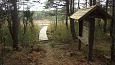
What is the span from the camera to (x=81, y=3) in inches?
992

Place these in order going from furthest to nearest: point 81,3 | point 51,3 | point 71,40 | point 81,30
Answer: point 81,3 < point 51,3 < point 71,40 < point 81,30

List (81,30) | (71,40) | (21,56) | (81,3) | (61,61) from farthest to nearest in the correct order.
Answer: (81,3) < (71,40) < (81,30) < (21,56) < (61,61)

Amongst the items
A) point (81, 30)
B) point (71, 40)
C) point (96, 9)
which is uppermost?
point (96, 9)

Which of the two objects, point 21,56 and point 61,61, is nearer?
point 61,61

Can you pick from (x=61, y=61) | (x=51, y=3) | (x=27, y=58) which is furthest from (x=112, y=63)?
(x=51, y=3)

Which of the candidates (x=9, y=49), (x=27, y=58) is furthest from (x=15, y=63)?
(x=9, y=49)

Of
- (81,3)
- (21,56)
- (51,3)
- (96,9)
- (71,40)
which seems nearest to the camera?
(96,9)

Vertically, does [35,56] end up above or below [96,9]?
below

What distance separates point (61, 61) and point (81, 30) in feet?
9.13

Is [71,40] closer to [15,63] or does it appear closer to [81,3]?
[15,63]

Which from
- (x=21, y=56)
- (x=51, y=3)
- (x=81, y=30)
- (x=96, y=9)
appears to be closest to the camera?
(x=96, y=9)

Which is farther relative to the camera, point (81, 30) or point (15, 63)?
point (81, 30)

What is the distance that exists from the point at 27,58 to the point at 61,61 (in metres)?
1.70

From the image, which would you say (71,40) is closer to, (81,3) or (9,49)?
(9,49)
